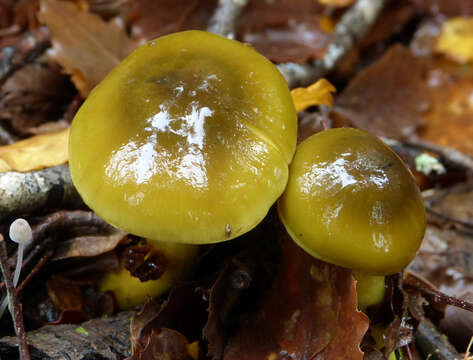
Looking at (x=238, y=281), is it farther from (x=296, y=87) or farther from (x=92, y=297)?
(x=296, y=87)

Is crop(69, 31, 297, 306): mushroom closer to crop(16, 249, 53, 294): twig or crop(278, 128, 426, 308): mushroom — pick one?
crop(278, 128, 426, 308): mushroom

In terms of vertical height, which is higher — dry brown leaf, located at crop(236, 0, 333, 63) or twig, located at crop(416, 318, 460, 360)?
dry brown leaf, located at crop(236, 0, 333, 63)

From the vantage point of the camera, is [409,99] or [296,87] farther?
[409,99]

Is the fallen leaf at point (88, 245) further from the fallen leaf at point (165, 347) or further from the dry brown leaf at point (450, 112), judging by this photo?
the dry brown leaf at point (450, 112)

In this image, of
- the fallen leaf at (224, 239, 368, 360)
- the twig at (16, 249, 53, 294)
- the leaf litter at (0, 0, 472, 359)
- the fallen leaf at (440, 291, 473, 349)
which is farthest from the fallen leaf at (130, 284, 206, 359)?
the fallen leaf at (440, 291, 473, 349)

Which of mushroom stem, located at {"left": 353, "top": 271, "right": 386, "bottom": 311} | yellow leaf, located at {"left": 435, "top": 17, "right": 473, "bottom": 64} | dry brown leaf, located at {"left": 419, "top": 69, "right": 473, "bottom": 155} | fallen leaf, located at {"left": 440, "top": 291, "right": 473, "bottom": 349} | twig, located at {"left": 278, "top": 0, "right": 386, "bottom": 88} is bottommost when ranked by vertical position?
dry brown leaf, located at {"left": 419, "top": 69, "right": 473, "bottom": 155}

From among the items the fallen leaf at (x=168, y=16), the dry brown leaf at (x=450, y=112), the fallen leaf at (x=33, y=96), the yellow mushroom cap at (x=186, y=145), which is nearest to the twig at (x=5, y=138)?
the fallen leaf at (x=33, y=96)

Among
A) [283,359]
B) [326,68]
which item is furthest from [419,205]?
[326,68]
